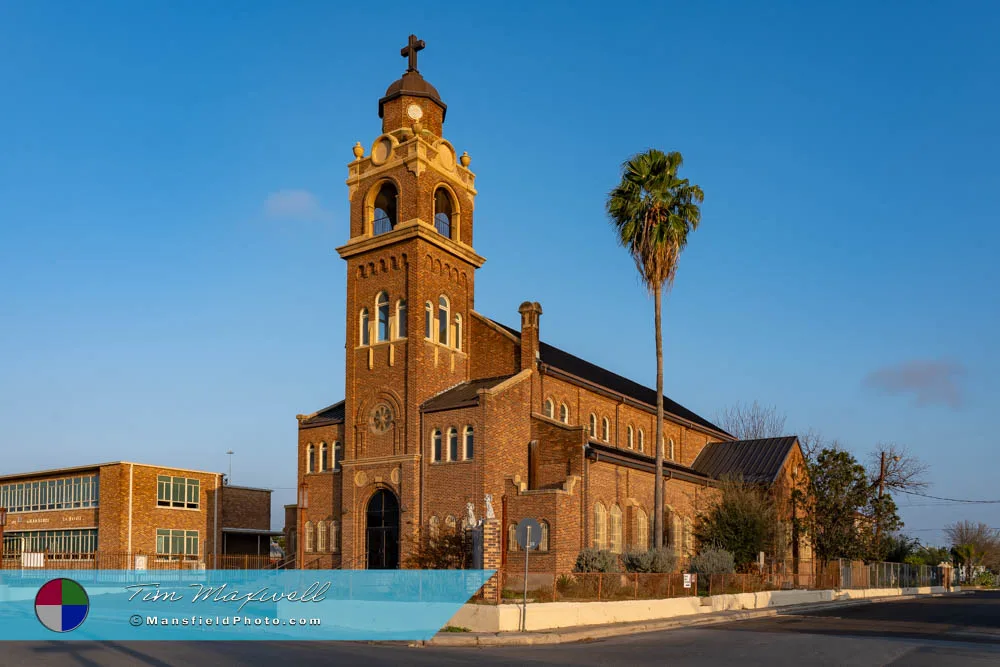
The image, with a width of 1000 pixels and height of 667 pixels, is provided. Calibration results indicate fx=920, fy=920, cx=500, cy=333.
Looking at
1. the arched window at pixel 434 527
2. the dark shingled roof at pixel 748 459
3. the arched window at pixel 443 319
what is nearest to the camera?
the arched window at pixel 434 527

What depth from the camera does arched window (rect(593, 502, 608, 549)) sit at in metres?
40.7

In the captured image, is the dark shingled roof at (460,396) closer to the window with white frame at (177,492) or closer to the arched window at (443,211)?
the arched window at (443,211)

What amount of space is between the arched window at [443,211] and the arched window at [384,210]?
82.2 inches

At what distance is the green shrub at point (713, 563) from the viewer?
3772 centimetres

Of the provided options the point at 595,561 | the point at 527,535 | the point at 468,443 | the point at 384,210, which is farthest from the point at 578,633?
the point at 384,210

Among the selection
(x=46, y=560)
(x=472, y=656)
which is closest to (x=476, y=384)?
(x=472, y=656)

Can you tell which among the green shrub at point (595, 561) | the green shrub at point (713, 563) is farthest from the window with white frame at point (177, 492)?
the green shrub at point (713, 563)

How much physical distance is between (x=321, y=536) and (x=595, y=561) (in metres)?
14.6

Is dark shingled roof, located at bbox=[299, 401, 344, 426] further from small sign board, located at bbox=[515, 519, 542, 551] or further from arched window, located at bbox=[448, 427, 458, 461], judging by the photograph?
small sign board, located at bbox=[515, 519, 542, 551]

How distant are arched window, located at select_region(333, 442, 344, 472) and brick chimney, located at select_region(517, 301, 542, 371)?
9.56m

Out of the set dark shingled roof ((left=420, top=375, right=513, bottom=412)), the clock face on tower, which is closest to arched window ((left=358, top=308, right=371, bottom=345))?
the clock face on tower

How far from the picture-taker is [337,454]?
43.9m

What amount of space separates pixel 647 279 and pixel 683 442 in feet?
66.9

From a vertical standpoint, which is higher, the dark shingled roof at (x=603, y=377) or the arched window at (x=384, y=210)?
the arched window at (x=384, y=210)
